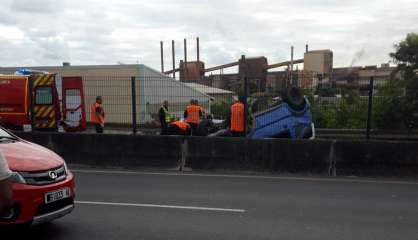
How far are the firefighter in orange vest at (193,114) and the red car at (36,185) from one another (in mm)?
9293

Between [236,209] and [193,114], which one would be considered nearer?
[236,209]

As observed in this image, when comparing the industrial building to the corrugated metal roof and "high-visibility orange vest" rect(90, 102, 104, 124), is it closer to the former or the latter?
the corrugated metal roof

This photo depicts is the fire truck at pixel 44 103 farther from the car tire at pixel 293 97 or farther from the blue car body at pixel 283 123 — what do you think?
the car tire at pixel 293 97

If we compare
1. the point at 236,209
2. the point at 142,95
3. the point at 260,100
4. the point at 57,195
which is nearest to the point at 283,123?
the point at 260,100

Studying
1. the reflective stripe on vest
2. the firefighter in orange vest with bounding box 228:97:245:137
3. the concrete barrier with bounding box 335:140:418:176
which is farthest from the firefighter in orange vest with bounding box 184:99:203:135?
the concrete barrier with bounding box 335:140:418:176

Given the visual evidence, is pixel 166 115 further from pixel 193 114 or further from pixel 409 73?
pixel 409 73

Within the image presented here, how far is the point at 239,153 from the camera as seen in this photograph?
1155 cm

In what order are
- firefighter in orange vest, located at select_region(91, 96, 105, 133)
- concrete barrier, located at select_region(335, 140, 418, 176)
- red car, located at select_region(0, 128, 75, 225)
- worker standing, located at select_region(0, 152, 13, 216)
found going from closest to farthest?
worker standing, located at select_region(0, 152, 13, 216) < red car, located at select_region(0, 128, 75, 225) < concrete barrier, located at select_region(335, 140, 418, 176) < firefighter in orange vest, located at select_region(91, 96, 105, 133)

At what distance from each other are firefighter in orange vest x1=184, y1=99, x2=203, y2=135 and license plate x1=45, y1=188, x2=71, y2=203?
9.43 metres

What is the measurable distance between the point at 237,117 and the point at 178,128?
1.67 meters

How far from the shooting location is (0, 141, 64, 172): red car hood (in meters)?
5.12

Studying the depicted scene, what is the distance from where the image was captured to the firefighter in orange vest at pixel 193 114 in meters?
15.0

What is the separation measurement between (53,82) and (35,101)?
0.91 meters

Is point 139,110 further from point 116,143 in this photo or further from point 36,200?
point 36,200
